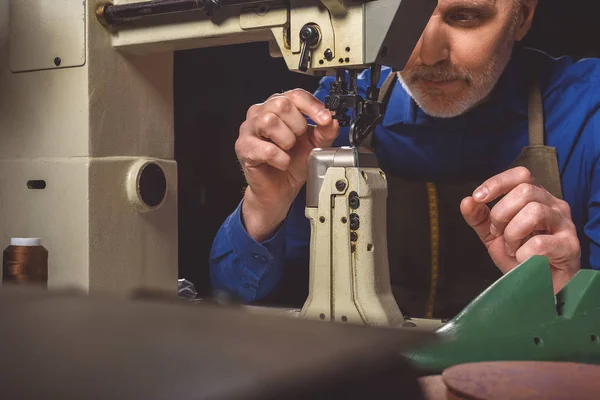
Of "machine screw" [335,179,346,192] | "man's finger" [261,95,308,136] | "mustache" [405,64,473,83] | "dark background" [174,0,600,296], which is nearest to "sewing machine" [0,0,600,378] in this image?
"machine screw" [335,179,346,192]

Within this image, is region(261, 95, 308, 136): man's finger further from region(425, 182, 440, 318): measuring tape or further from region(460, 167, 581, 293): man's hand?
region(425, 182, 440, 318): measuring tape

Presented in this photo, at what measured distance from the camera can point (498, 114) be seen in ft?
6.44

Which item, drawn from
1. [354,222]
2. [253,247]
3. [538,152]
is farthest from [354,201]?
[538,152]

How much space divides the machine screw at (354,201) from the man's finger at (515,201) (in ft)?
0.95

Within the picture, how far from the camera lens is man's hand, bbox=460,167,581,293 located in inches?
48.4

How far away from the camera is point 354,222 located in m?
1.12

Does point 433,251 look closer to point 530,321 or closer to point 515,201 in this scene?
point 515,201

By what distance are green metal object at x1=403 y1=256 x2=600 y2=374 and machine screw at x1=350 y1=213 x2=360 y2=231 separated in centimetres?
38

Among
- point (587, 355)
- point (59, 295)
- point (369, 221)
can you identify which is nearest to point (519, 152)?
point (369, 221)

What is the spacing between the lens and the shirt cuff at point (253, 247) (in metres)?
1.70

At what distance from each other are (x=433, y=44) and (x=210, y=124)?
1.23 metres

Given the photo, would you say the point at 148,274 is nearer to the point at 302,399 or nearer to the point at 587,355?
the point at 587,355

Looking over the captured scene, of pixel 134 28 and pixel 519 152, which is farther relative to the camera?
pixel 519 152

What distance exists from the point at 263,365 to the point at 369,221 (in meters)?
0.76
